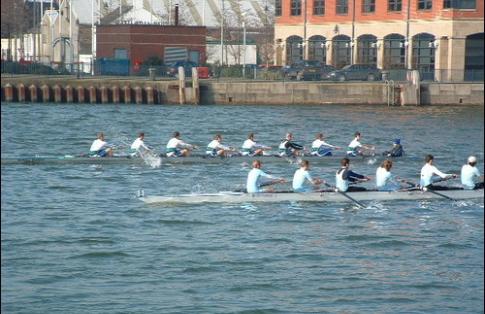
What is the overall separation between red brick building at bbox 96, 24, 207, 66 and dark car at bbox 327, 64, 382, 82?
1738 cm

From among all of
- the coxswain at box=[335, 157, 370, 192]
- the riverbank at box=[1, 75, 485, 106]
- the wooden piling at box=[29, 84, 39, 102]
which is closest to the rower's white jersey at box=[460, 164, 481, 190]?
the coxswain at box=[335, 157, 370, 192]

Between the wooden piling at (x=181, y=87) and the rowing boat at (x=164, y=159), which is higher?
the wooden piling at (x=181, y=87)

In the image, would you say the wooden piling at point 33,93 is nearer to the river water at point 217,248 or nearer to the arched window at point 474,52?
the river water at point 217,248

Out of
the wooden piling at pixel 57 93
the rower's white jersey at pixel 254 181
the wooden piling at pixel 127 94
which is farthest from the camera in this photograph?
the wooden piling at pixel 127 94

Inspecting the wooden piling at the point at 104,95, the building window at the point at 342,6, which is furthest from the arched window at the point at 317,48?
the wooden piling at the point at 104,95

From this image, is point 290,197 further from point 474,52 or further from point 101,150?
point 474,52

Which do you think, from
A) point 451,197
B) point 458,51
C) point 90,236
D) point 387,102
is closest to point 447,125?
point 387,102

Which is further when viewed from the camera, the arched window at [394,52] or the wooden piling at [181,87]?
the arched window at [394,52]

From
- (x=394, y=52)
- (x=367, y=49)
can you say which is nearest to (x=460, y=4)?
(x=394, y=52)

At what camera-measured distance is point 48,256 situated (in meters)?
23.4

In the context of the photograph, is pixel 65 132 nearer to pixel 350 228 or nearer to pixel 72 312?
pixel 350 228

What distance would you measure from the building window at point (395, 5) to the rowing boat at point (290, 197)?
44.3 meters

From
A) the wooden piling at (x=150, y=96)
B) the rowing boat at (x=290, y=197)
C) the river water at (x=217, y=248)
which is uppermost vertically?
the wooden piling at (x=150, y=96)

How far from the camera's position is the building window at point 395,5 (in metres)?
73.1
